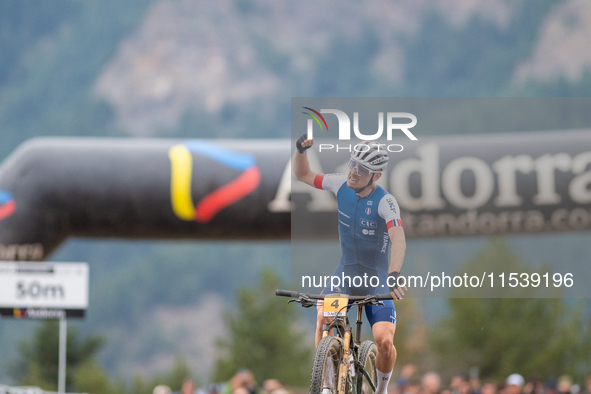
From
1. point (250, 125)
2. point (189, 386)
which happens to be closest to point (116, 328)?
point (250, 125)

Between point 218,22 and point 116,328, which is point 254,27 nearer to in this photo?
point 218,22

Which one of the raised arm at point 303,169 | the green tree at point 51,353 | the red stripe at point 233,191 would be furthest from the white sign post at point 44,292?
the green tree at point 51,353

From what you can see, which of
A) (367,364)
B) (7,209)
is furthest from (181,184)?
(367,364)

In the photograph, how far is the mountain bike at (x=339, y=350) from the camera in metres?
6.66

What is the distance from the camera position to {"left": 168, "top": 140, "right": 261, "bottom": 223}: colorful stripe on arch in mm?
12078

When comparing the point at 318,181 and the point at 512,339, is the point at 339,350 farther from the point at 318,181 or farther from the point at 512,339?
the point at 512,339

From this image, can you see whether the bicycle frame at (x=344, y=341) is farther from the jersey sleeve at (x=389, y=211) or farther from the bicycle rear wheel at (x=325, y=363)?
the jersey sleeve at (x=389, y=211)

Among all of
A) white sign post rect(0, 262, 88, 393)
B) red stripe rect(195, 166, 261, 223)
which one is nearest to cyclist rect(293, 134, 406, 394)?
red stripe rect(195, 166, 261, 223)

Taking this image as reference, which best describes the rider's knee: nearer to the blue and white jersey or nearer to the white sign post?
the blue and white jersey

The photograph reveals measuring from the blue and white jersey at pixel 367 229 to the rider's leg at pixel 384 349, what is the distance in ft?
1.80

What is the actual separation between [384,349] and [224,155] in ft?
18.0

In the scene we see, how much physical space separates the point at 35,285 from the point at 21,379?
33.9 metres

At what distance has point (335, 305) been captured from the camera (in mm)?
7102

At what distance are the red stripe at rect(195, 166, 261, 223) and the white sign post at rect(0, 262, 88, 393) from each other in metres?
2.27
